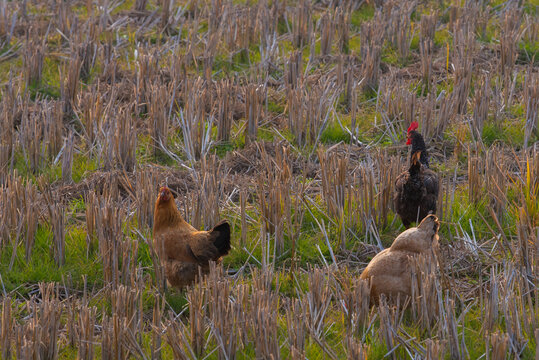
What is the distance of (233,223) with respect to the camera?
6.06m

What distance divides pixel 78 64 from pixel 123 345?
4638 mm

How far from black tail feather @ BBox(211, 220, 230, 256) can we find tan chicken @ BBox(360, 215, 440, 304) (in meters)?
0.93

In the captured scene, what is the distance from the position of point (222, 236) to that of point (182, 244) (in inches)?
12.5

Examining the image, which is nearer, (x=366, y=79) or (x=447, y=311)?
(x=447, y=311)

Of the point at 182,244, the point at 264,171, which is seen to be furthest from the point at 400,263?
the point at 264,171

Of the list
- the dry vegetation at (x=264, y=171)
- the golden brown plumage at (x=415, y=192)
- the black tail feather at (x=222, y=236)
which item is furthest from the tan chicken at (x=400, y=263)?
the black tail feather at (x=222, y=236)

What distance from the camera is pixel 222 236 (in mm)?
5242

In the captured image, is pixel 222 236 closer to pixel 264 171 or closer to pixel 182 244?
pixel 182 244

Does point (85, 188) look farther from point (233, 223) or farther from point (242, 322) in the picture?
point (242, 322)

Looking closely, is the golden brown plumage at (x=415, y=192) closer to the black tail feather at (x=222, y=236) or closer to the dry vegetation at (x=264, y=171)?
the dry vegetation at (x=264, y=171)

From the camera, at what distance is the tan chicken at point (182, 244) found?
5.27 metres

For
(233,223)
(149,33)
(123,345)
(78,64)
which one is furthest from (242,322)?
(149,33)

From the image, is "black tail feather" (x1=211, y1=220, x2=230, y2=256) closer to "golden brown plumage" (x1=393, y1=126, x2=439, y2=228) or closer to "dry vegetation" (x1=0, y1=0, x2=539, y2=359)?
"dry vegetation" (x1=0, y1=0, x2=539, y2=359)

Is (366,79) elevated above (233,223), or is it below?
above
